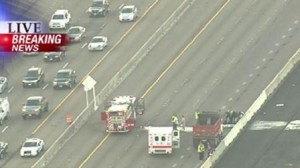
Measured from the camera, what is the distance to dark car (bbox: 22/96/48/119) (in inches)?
4707

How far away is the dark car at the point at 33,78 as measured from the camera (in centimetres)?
12962

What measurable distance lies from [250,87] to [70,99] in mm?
18740

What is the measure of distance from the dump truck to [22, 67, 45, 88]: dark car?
27202 millimetres

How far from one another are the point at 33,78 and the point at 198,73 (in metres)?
17.8

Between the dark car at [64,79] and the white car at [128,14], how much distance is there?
62.7 ft

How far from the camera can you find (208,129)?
105688mm

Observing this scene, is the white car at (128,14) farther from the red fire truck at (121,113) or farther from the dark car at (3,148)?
the dark car at (3,148)

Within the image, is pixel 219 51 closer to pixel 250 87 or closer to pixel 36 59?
pixel 250 87

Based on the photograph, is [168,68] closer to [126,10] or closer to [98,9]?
[126,10]

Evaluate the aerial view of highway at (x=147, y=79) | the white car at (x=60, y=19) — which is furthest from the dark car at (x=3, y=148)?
the white car at (x=60, y=19)

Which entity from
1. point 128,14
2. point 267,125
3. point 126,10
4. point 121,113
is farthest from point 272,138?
point 126,10

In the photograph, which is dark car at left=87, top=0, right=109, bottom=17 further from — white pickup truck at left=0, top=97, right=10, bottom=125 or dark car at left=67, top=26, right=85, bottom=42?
white pickup truck at left=0, top=97, right=10, bottom=125

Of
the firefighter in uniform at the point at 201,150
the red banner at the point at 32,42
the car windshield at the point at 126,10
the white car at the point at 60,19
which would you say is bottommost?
the firefighter in uniform at the point at 201,150

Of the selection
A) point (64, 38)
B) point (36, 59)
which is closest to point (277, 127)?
point (36, 59)
